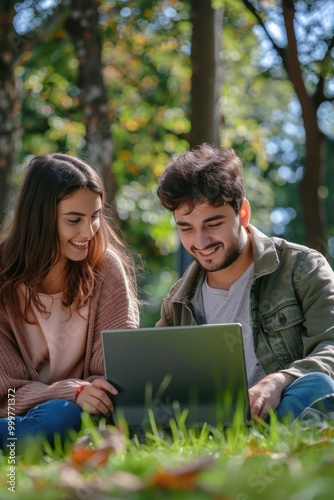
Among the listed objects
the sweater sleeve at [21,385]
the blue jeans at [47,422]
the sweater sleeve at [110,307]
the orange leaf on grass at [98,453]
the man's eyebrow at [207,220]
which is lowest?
the blue jeans at [47,422]

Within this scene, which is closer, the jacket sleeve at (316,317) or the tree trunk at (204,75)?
the jacket sleeve at (316,317)

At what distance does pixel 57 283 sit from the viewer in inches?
187

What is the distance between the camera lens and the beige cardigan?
4410 millimetres

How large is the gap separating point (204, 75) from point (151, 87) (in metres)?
6.07

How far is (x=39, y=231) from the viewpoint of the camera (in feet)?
15.2

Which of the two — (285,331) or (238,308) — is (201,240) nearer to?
(238,308)

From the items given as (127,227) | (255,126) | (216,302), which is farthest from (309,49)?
(127,227)

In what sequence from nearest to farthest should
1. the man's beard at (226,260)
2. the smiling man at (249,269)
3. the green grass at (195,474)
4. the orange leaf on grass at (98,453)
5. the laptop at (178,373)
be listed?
the green grass at (195,474) → the orange leaf on grass at (98,453) → the laptop at (178,373) → the smiling man at (249,269) → the man's beard at (226,260)

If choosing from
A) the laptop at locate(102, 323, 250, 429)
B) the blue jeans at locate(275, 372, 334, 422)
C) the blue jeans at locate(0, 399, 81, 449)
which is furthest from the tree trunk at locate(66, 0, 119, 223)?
the blue jeans at locate(275, 372, 334, 422)

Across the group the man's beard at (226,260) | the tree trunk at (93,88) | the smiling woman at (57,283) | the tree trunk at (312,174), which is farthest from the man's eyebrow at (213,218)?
the tree trunk at (93,88)

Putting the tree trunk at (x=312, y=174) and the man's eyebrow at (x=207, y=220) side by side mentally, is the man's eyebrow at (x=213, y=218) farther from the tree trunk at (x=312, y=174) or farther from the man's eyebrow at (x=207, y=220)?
the tree trunk at (x=312, y=174)

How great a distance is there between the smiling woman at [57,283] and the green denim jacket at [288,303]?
2.31 feet

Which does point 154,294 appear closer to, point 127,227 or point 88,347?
point 127,227

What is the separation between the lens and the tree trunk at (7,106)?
1023 cm
